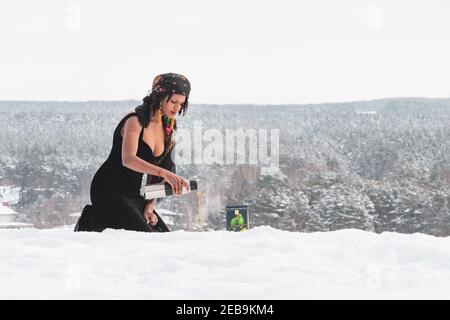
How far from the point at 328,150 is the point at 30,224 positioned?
46282 millimetres

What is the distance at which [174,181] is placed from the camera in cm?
538

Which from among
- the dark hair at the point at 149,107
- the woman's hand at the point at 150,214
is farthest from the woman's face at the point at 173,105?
the woman's hand at the point at 150,214

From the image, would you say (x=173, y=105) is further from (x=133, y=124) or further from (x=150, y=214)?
(x=150, y=214)

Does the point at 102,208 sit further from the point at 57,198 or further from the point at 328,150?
the point at 328,150

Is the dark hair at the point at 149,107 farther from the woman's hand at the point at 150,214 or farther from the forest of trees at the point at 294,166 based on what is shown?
the forest of trees at the point at 294,166

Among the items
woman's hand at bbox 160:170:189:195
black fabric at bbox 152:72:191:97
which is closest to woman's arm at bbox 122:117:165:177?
woman's hand at bbox 160:170:189:195

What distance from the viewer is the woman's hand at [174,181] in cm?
535

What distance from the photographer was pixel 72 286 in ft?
11.4

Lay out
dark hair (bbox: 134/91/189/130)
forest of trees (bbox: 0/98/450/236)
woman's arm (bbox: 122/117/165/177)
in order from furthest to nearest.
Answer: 1. forest of trees (bbox: 0/98/450/236)
2. dark hair (bbox: 134/91/189/130)
3. woman's arm (bbox: 122/117/165/177)

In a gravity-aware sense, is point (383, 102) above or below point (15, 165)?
above

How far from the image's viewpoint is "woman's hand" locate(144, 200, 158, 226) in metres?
5.95

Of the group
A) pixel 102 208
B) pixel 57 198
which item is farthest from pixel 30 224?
pixel 102 208

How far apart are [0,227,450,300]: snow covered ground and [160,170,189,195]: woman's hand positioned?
275mm

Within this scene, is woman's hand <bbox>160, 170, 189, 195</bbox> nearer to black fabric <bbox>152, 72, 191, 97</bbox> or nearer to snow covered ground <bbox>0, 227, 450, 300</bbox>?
snow covered ground <bbox>0, 227, 450, 300</bbox>
